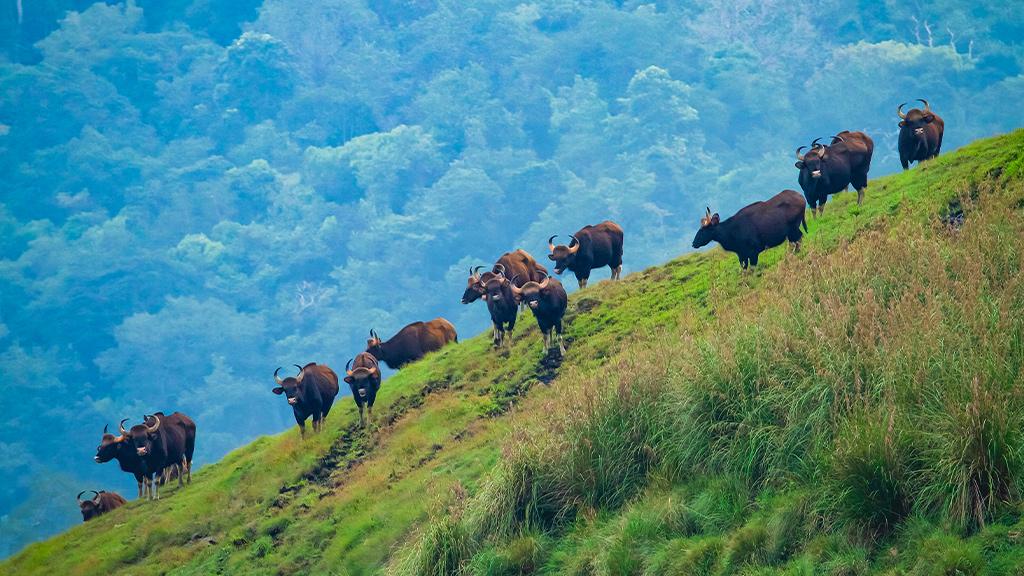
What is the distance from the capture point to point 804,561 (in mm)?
11672

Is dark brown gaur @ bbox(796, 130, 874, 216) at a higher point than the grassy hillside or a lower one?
higher

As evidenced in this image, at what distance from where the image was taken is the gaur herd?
2766cm

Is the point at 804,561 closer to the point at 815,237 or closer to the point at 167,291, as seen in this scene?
the point at 815,237

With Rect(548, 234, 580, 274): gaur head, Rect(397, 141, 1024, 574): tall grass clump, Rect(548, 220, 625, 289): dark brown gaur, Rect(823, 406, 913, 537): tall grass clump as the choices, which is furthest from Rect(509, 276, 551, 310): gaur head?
Rect(823, 406, 913, 537): tall grass clump

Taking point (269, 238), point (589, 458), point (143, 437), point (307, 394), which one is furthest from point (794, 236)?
point (269, 238)

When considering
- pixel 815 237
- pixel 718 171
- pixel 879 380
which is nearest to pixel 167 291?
pixel 718 171

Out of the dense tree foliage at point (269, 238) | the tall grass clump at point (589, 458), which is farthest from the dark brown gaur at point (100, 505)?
the dense tree foliage at point (269, 238)

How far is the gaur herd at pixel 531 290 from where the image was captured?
27656 mm

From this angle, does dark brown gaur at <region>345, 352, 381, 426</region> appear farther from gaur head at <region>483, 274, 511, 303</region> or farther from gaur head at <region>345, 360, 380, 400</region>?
gaur head at <region>483, 274, 511, 303</region>

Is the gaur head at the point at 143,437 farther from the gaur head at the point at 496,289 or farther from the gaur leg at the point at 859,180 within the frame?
the gaur leg at the point at 859,180

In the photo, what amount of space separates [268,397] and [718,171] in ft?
272

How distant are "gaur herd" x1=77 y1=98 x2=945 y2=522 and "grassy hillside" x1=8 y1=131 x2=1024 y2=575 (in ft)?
8.66

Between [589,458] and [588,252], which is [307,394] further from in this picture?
[589,458]

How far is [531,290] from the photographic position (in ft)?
96.8
